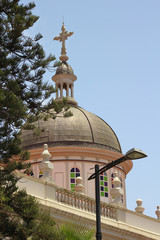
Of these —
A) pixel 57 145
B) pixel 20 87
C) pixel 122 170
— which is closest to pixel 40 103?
pixel 20 87

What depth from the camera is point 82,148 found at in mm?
34469

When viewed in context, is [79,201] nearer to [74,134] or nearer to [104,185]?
[104,185]

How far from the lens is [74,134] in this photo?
35.1 meters

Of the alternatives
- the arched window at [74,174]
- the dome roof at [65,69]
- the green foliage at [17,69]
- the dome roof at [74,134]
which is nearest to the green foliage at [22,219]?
the green foliage at [17,69]

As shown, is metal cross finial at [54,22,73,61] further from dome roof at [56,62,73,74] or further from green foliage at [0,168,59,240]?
green foliage at [0,168,59,240]

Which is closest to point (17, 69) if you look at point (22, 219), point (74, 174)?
point (22, 219)

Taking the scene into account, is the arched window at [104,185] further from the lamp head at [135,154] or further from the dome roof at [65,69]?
the lamp head at [135,154]

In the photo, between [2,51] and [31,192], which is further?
[31,192]

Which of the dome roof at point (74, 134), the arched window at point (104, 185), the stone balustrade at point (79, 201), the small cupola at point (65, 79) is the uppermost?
the small cupola at point (65, 79)

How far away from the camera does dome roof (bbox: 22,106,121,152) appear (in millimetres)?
34625

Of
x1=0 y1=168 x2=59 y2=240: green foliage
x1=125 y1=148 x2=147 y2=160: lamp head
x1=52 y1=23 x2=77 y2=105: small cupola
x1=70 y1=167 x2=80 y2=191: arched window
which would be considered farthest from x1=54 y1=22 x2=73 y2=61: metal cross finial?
x1=125 y1=148 x2=147 y2=160: lamp head

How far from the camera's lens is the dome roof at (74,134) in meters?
34.6

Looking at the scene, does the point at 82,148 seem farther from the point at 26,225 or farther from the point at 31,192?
the point at 26,225

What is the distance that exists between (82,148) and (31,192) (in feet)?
38.4
